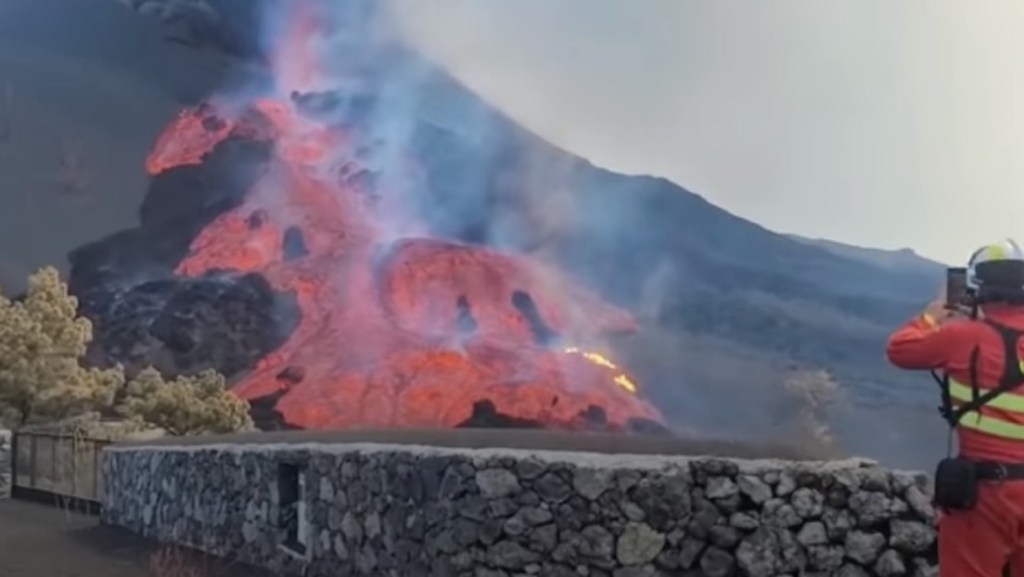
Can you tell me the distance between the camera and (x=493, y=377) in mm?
40438

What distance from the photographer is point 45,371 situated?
1081 inches

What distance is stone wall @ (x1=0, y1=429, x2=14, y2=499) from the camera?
A: 21.4 meters

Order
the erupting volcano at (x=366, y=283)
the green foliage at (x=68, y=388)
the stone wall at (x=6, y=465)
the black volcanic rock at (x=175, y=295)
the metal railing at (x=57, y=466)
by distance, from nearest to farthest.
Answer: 1. the metal railing at (x=57, y=466)
2. the stone wall at (x=6, y=465)
3. the green foliage at (x=68, y=388)
4. the erupting volcano at (x=366, y=283)
5. the black volcanic rock at (x=175, y=295)

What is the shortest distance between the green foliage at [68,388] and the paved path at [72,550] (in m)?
7.09

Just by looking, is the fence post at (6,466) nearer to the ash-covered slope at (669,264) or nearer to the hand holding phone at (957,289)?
the hand holding phone at (957,289)

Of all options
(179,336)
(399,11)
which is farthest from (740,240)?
(179,336)

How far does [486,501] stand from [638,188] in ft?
135

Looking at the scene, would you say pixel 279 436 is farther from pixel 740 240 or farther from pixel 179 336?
pixel 740 240

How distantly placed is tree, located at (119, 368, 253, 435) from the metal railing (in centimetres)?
350

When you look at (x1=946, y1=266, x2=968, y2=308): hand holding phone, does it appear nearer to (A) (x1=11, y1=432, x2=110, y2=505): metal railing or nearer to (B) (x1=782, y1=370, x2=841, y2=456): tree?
(A) (x1=11, y1=432, x2=110, y2=505): metal railing

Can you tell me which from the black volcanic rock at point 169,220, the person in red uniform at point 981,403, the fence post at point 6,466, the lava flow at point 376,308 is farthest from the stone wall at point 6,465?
the black volcanic rock at point 169,220

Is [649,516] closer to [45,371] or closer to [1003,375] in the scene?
[1003,375]

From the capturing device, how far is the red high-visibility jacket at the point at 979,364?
15.2 feet

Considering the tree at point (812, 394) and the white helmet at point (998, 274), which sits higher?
the tree at point (812, 394)
